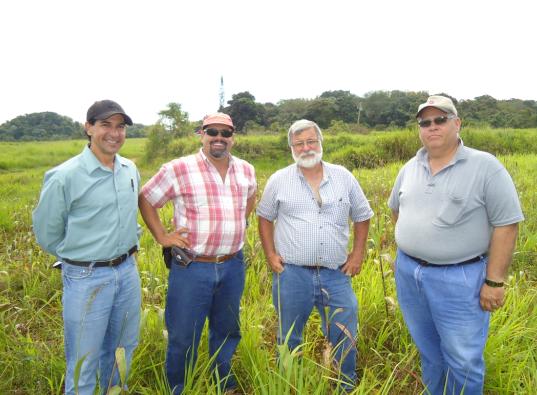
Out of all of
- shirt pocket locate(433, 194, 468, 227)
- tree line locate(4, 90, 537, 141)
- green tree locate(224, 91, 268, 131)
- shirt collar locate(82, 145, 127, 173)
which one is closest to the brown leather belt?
shirt collar locate(82, 145, 127, 173)

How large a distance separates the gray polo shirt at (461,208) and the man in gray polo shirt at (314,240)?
1.80 feet

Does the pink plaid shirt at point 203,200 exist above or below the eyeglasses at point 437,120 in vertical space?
below

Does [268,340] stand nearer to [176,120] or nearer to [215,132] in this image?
[215,132]

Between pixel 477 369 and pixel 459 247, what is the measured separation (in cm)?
74

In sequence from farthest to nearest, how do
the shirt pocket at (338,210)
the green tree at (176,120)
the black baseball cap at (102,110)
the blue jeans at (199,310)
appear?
the green tree at (176,120), the shirt pocket at (338,210), the blue jeans at (199,310), the black baseball cap at (102,110)

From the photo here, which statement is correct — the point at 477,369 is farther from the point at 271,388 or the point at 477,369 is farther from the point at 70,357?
the point at 70,357

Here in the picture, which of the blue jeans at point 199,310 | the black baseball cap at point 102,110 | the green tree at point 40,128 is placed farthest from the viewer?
the green tree at point 40,128

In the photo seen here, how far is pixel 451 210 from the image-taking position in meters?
2.35

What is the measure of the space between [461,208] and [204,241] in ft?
5.63

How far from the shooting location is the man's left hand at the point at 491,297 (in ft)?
7.38

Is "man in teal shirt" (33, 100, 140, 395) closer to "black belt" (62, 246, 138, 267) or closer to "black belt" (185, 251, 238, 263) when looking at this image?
"black belt" (62, 246, 138, 267)

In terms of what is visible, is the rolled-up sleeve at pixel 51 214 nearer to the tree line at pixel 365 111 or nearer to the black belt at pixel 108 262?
the black belt at pixel 108 262

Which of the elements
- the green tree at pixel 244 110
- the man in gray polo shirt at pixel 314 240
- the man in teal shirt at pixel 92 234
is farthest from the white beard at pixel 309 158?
the green tree at pixel 244 110

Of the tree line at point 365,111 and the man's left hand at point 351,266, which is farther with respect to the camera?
the tree line at point 365,111
